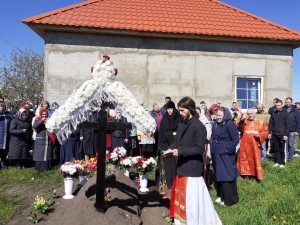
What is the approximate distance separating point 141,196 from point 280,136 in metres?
5.13

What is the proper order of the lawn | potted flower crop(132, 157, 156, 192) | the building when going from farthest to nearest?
the building → potted flower crop(132, 157, 156, 192) → the lawn

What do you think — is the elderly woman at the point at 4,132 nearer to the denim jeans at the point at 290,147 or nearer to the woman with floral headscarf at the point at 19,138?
the woman with floral headscarf at the point at 19,138

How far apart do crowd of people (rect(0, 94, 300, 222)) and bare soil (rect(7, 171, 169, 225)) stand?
0.62 meters

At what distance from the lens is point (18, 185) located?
24.5 feet

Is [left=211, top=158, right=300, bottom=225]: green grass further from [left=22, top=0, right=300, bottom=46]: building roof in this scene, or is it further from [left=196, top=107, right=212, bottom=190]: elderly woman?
[left=22, top=0, right=300, bottom=46]: building roof

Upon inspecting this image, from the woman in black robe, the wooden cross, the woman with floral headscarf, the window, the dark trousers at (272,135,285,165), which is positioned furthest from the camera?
the window

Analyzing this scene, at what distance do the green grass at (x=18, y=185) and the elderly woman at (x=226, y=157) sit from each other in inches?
149

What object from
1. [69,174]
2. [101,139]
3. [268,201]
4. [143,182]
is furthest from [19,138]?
[268,201]

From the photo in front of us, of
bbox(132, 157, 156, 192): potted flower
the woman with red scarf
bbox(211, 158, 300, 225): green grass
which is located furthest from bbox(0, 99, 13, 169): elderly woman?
bbox(211, 158, 300, 225): green grass

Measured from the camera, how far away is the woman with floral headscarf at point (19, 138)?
8.75 m

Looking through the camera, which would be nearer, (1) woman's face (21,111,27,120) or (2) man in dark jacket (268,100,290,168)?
(1) woman's face (21,111,27,120)

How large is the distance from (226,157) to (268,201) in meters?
1.25

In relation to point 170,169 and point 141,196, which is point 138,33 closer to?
point 170,169

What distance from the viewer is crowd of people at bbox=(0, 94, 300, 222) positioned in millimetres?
4656
